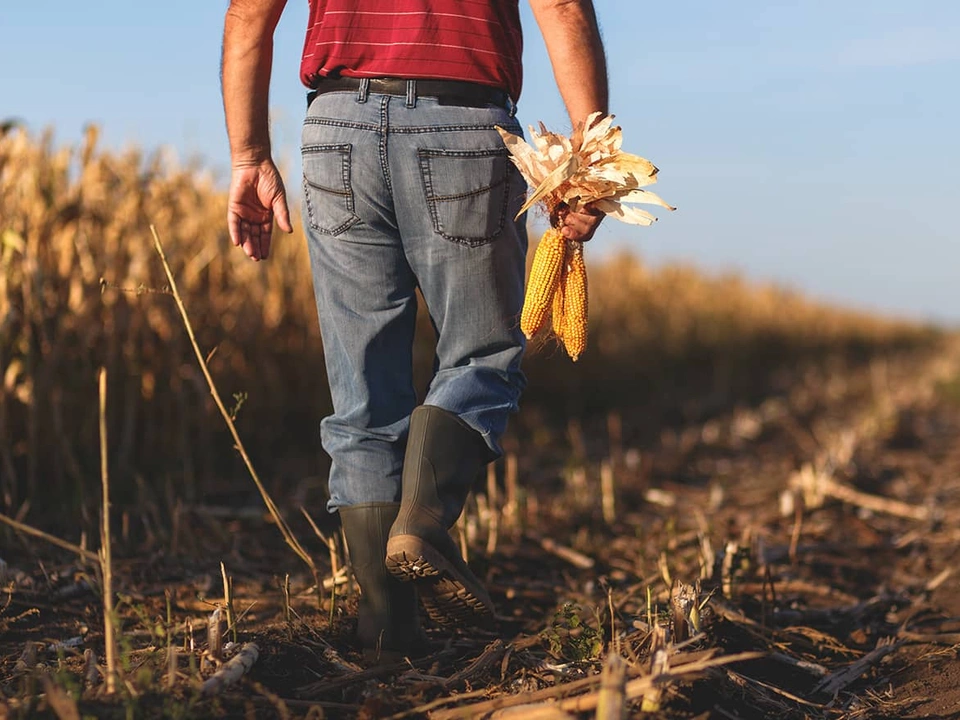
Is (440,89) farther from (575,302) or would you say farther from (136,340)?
(136,340)

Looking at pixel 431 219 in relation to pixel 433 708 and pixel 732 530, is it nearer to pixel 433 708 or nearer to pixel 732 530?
pixel 433 708

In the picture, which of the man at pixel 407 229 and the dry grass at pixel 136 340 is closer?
the man at pixel 407 229

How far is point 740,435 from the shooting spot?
777 cm

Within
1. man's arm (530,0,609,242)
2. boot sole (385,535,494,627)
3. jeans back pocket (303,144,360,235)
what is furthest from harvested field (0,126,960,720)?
man's arm (530,0,609,242)

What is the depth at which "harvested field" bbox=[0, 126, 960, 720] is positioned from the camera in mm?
2234

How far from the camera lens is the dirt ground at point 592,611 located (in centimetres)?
209

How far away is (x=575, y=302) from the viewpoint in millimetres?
2379

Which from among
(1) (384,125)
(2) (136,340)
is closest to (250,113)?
(1) (384,125)

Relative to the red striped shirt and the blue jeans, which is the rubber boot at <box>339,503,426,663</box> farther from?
the red striped shirt

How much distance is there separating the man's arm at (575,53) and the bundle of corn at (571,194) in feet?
0.20

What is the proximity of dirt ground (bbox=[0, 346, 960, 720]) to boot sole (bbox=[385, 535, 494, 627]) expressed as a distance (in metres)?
0.11

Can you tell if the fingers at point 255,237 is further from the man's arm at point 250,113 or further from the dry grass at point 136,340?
the dry grass at point 136,340

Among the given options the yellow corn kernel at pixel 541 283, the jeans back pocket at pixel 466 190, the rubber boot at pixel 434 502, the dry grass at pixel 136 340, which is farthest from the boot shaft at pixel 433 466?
the dry grass at pixel 136 340

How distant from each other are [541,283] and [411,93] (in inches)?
20.7
